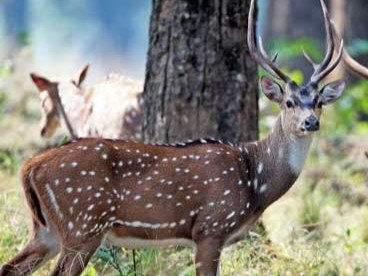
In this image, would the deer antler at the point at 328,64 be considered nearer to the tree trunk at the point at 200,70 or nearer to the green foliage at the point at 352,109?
the tree trunk at the point at 200,70

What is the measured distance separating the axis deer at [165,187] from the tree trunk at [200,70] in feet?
3.33

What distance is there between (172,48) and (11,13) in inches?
614

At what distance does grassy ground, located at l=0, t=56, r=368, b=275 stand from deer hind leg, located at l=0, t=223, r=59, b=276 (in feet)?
1.33

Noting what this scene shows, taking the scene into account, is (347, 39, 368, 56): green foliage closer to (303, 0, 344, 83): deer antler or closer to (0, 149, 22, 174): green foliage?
(0, 149, 22, 174): green foliage

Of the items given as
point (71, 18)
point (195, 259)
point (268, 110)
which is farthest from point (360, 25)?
point (195, 259)

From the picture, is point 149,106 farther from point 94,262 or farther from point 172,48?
point 94,262

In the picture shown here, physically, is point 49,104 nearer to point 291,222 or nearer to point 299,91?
point 291,222

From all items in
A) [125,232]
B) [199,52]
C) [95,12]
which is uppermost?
[199,52]

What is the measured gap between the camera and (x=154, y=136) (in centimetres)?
1030

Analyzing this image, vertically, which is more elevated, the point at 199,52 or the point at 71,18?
the point at 199,52

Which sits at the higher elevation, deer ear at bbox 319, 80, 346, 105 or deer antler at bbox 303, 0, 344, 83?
deer antler at bbox 303, 0, 344, 83

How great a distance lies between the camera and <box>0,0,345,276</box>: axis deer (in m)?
8.49

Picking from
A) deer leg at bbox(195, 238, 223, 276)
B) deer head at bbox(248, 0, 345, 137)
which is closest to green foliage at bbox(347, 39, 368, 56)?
deer head at bbox(248, 0, 345, 137)

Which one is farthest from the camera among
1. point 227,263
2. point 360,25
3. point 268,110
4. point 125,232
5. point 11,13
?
point 11,13
